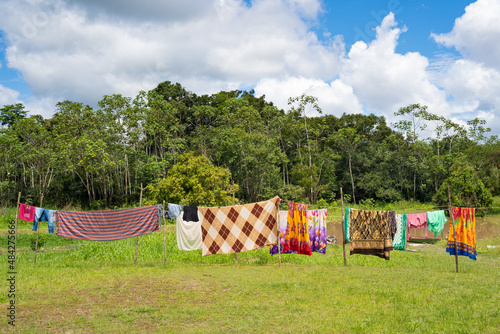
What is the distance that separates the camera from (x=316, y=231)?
10.7 meters

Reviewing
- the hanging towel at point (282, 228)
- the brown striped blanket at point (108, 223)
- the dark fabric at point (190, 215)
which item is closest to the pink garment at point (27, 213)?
the brown striped blanket at point (108, 223)

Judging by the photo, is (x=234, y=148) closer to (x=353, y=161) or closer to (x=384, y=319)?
(x=353, y=161)

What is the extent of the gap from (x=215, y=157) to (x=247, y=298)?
1187 inches

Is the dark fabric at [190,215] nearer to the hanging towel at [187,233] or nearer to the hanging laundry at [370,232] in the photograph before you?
the hanging towel at [187,233]

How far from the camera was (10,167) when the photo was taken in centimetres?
3266

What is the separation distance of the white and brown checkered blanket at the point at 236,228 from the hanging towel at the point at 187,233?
1.21 feet

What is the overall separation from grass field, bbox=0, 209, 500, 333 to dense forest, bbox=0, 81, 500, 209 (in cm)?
1615

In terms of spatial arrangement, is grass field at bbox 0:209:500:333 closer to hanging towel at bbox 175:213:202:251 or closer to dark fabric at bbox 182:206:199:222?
hanging towel at bbox 175:213:202:251

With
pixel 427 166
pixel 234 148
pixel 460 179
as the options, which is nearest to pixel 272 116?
pixel 234 148

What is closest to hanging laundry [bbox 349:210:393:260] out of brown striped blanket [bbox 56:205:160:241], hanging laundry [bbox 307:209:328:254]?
hanging laundry [bbox 307:209:328:254]

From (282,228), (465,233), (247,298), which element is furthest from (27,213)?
(465,233)

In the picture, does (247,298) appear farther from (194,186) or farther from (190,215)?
(194,186)

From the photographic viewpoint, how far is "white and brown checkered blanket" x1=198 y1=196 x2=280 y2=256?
1009cm

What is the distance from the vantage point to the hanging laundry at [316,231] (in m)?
10.7
